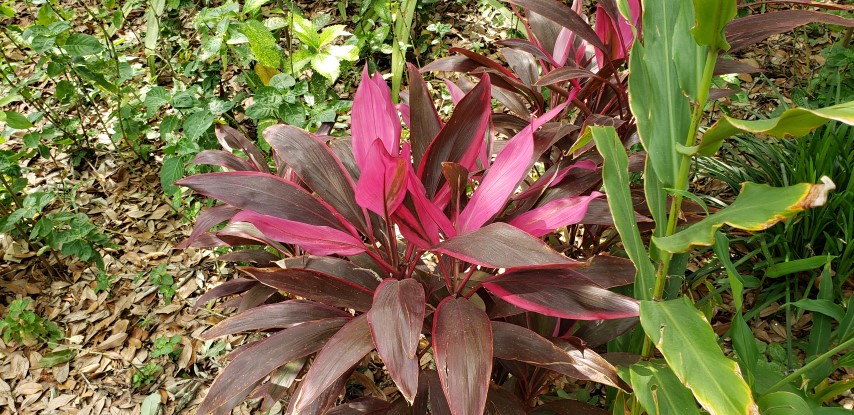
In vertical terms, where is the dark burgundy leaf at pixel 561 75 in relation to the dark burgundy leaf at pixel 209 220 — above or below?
above

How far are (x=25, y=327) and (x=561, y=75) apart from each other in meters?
2.04

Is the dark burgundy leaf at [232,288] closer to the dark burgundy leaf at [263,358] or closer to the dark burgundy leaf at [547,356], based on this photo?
the dark burgundy leaf at [263,358]

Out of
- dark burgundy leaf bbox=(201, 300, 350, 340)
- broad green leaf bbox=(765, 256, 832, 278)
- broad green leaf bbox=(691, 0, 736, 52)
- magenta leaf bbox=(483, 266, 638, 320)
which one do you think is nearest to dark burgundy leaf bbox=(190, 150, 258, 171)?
dark burgundy leaf bbox=(201, 300, 350, 340)

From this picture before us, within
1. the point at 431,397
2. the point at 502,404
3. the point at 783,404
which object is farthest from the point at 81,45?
the point at 783,404

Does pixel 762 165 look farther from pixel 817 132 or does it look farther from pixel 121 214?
pixel 121 214

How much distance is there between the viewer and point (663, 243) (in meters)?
0.91

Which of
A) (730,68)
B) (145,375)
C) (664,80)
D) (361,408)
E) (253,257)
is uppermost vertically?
(664,80)

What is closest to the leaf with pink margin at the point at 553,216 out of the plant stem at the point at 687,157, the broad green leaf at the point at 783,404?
the plant stem at the point at 687,157

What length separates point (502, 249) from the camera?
974 millimetres

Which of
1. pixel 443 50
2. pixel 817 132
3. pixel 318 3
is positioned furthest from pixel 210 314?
pixel 817 132

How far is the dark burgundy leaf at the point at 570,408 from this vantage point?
4.54 ft

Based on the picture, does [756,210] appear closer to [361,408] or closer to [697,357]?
[697,357]

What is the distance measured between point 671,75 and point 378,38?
81.1 inches

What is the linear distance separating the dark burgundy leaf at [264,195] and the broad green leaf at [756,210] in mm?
627
